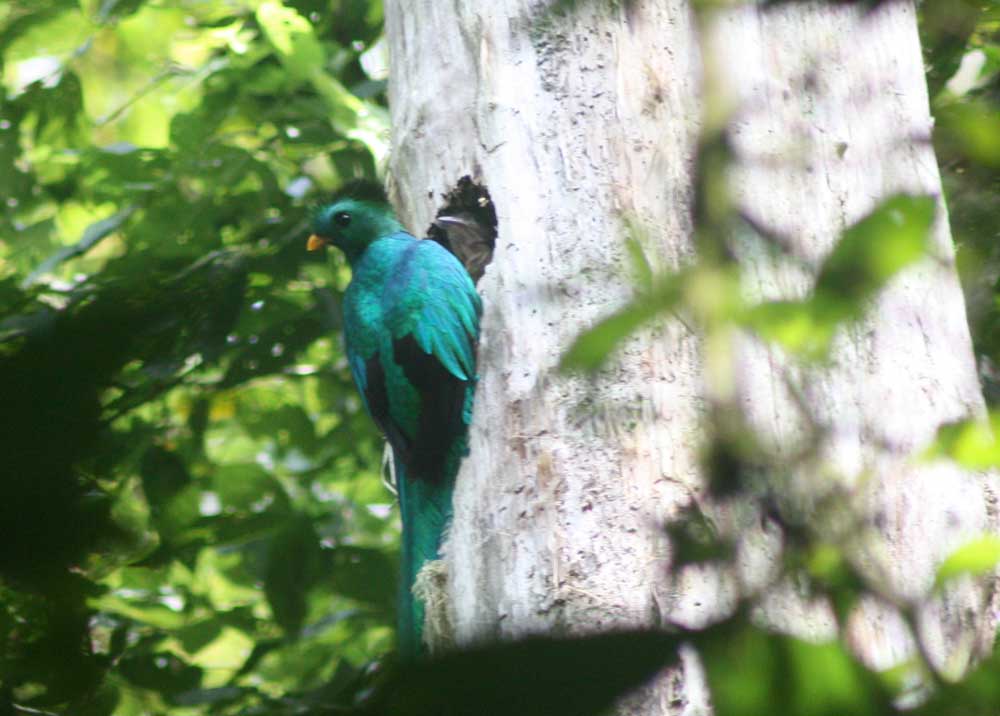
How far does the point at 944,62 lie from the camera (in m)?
2.77

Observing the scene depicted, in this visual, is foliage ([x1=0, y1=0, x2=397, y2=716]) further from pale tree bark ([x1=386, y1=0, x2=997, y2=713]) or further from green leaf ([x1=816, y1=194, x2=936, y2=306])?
green leaf ([x1=816, y1=194, x2=936, y2=306])

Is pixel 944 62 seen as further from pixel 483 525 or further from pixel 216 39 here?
pixel 216 39

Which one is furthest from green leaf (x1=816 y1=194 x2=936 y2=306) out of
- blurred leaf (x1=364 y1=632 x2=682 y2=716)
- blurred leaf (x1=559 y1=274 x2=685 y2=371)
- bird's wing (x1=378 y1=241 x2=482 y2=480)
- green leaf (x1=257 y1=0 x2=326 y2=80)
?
green leaf (x1=257 y1=0 x2=326 y2=80)

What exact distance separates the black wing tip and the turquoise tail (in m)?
0.85

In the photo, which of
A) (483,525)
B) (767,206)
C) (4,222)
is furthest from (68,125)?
(767,206)

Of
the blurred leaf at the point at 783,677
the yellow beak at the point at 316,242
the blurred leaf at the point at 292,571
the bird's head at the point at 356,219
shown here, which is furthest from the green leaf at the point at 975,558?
the yellow beak at the point at 316,242

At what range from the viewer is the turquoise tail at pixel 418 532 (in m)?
2.27

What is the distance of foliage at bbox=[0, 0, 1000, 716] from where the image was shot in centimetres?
50

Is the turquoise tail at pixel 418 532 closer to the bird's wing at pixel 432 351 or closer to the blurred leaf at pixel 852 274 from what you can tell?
the bird's wing at pixel 432 351

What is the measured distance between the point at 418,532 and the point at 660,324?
1033mm

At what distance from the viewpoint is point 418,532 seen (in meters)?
2.38

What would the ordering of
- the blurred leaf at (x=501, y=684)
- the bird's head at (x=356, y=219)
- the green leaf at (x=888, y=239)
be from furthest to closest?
the bird's head at (x=356, y=219), the green leaf at (x=888, y=239), the blurred leaf at (x=501, y=684)

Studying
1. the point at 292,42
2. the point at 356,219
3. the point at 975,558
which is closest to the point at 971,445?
the point at 975,558

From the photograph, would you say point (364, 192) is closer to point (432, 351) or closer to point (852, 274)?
point (432, 351)
